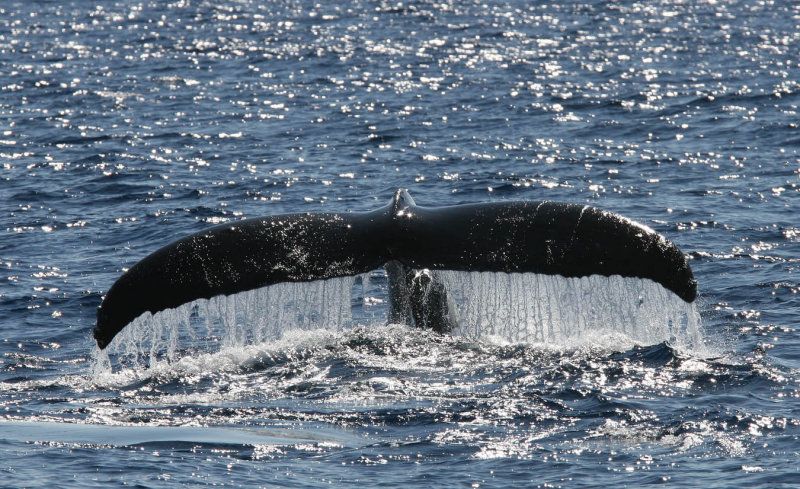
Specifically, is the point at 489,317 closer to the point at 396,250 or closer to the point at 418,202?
the point at 396,250

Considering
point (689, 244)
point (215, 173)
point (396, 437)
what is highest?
point (215, 173)

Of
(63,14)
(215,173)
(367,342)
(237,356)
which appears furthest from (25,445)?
(63,14)

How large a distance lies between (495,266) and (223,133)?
47.7 ft

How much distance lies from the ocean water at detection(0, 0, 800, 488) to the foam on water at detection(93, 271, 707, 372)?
0.05 meters

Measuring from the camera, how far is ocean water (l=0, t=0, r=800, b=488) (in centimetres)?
895

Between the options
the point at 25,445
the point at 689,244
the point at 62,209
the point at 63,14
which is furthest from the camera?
the point at 63,14

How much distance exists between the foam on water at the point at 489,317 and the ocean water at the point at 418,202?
5cm

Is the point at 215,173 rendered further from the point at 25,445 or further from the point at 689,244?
the point at 25,445

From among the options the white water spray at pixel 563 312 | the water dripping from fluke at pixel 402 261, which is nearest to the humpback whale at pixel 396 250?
the water dripping from fluke at pixel 402 261

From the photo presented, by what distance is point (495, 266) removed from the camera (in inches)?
377

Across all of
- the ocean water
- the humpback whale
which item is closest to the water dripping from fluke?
the humpback whale

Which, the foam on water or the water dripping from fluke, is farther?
the foam on water

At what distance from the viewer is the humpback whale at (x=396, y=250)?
922cm

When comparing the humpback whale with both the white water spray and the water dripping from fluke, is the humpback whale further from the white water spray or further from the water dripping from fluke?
the white water spray
